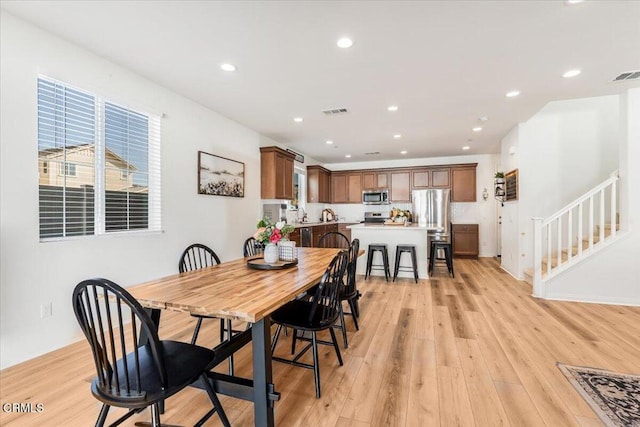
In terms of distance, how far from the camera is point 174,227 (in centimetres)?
363

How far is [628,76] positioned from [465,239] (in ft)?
15.2

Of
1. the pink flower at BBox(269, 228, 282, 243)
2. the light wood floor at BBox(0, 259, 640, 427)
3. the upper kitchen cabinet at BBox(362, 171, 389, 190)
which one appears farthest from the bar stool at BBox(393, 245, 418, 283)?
the upper kitchen cabinet at BBox(362, 171, 389, 190)

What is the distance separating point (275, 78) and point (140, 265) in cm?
253

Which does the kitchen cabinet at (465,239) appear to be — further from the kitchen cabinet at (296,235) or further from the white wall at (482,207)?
the kitchen cabinet at (296,235)

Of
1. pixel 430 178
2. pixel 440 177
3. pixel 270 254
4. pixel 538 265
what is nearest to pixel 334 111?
pixel 270 254

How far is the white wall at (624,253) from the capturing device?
12.1 ft

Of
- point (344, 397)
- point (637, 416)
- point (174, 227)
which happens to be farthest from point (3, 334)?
point (637, 416)

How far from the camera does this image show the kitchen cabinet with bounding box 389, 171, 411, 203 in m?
7.80

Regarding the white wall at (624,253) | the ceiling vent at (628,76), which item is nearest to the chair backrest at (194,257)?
the white wall at (624,253)

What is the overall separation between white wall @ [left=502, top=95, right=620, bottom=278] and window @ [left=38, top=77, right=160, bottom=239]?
18.4 ft

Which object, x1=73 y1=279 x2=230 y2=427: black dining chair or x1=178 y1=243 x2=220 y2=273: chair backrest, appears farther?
x1=178 y1=243 x2=220 y2=273: chair backrest

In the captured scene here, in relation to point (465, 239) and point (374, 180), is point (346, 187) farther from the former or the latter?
point (465, 239)

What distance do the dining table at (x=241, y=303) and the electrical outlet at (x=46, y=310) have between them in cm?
136

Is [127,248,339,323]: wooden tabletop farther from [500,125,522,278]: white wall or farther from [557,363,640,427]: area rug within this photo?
[500,125,522,278]: white wall
